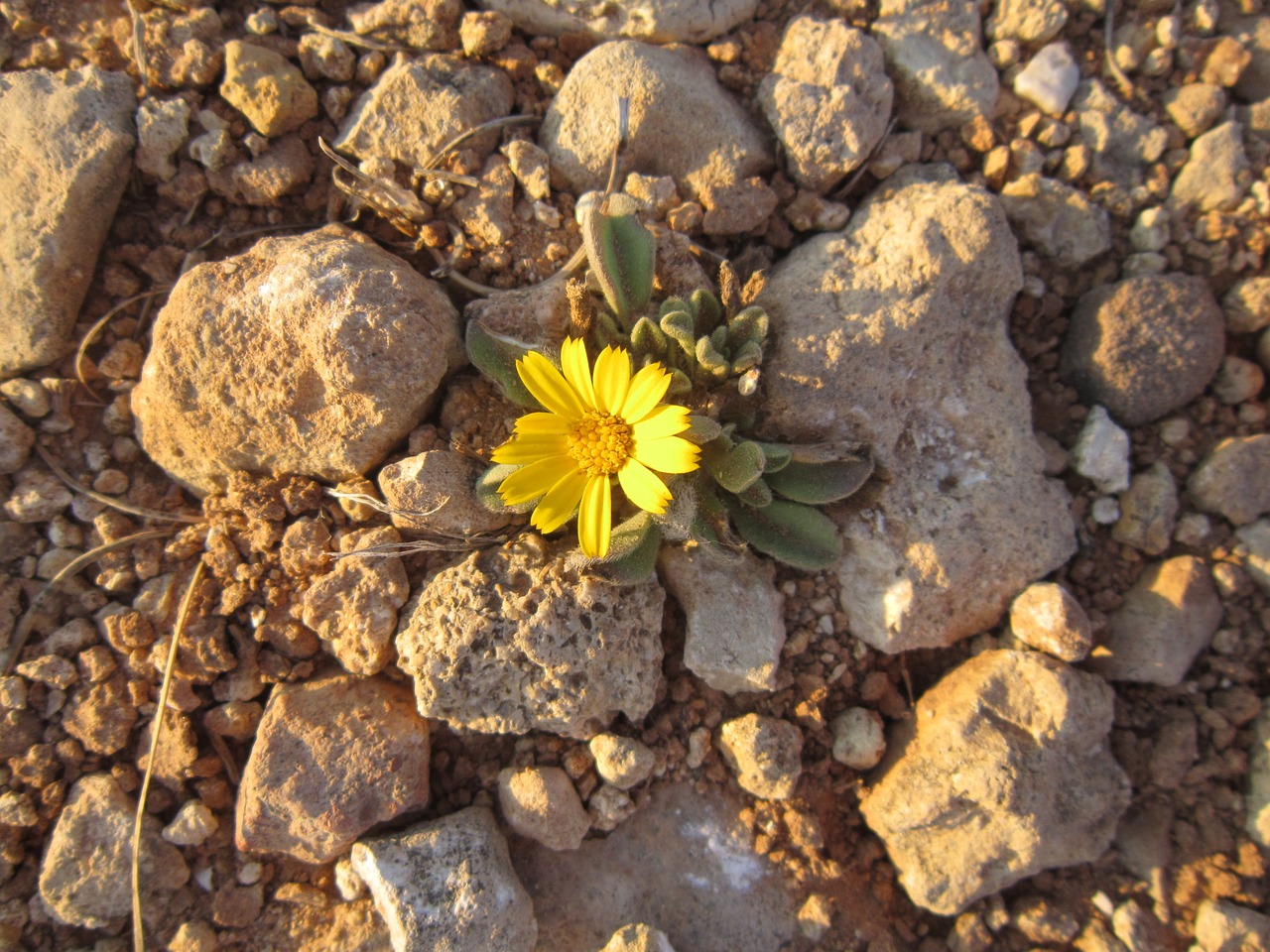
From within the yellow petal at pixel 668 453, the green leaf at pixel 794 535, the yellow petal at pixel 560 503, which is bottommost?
the green leaf at pixel 794 535

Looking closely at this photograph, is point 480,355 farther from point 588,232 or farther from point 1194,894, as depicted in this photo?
point 1194,894

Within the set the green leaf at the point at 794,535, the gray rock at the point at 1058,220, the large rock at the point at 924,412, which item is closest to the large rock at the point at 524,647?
the green leaf at the point at 794,535

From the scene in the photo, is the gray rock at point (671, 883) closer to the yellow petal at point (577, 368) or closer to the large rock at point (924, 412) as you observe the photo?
the large rock at point (924, 412)

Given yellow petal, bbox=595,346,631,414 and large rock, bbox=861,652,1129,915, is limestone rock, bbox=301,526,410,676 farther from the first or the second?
large rock, bbox=861,652,1129,915

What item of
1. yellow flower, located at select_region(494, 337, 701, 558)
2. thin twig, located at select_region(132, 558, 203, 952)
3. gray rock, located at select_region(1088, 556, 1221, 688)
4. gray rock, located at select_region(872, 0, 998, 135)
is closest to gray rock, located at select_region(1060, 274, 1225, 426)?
gray rock, located at select_region(1088, 556, 1221, 688)

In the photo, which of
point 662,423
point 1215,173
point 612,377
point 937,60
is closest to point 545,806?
point 662,423

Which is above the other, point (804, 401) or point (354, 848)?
point (804, 401)

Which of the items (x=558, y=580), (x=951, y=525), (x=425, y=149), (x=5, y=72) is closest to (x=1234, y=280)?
(x=951, y=525)
